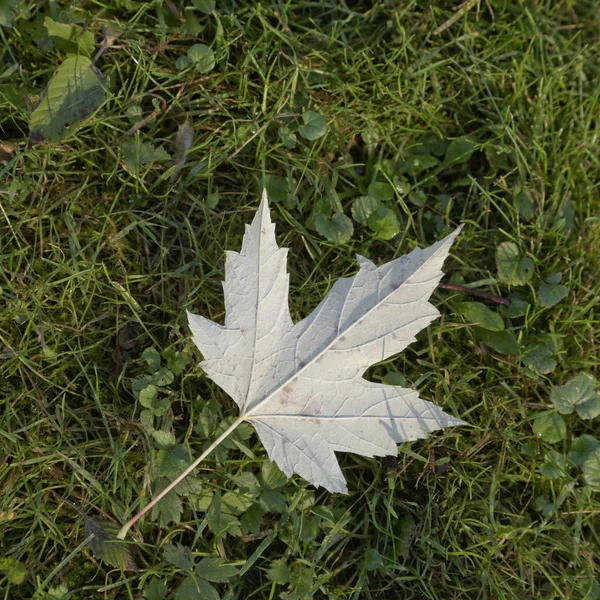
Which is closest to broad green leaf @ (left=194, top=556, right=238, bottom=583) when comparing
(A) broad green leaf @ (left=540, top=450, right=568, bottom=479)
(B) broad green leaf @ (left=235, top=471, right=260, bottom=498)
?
(B) broad green leaf @ (left=235, top=471, right=260, bottom=498)

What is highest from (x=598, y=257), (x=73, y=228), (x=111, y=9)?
(x=111, y=9)

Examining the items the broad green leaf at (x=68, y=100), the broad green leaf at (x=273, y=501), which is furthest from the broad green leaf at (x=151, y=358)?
the broad green leaf at (x=68, y=100)

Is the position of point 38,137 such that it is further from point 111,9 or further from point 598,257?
point 598,257

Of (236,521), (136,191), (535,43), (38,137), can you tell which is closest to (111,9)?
(38,137)

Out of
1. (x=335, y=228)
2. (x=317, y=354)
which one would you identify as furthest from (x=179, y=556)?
(x=335, y=228)

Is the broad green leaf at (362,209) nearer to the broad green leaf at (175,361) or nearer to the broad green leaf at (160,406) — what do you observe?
the broad green leaf at (175,361)

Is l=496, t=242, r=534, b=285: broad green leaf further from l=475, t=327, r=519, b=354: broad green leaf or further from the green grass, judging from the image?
l=475, t=327, r=519, b=354: broad green leaf
